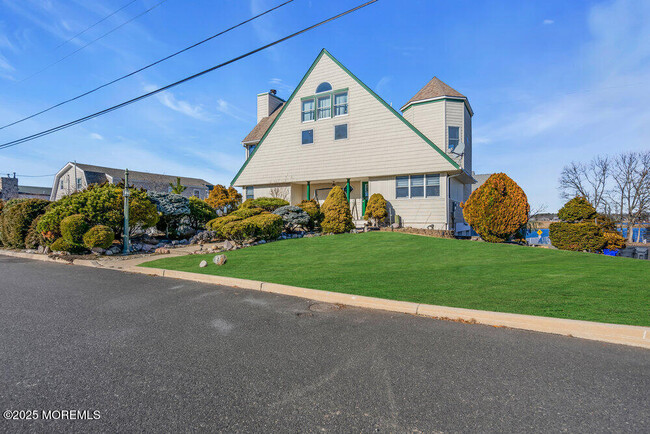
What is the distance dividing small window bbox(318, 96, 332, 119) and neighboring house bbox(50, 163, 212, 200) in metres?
28.9

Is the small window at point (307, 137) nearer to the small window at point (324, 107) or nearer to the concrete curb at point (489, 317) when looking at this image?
the small window at point (324, 107)

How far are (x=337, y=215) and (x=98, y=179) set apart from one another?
1586 inches

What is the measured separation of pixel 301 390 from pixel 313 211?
573 inches

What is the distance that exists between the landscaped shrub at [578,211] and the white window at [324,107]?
43.6ft

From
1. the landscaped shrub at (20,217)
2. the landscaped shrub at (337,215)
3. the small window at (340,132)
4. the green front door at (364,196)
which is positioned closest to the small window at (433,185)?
the green front door at (364,196)

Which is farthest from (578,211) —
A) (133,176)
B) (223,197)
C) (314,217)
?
(133,176)

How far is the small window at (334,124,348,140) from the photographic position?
769 inches

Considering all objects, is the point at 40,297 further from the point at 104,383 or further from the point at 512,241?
the point at 512,241

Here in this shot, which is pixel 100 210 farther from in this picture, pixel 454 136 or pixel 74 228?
pixel 454 136

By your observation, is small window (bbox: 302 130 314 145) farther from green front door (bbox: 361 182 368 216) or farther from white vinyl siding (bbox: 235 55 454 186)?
green front door (bbox: 361 182 368 216)

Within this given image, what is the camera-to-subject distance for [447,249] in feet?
37.4

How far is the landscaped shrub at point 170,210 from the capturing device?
1580 centimetres

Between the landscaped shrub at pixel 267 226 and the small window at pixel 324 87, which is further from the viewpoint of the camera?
the small window at pixel 324 87

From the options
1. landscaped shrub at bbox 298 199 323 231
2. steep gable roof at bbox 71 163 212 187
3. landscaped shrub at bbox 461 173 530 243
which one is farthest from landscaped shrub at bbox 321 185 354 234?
steep gable roof at bbox 71 163 212 187
